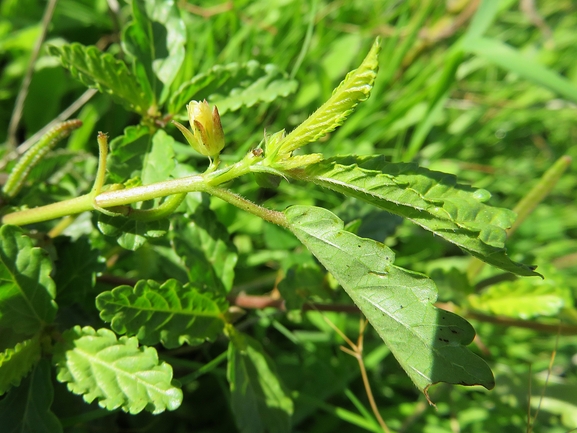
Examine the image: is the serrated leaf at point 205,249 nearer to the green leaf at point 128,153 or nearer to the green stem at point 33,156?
the green leaf at point 128,153

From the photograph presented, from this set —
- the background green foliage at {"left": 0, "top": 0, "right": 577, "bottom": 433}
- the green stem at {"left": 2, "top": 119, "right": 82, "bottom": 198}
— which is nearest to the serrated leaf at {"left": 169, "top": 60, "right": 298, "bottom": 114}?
the background green foliage at {"left": 0, "top": 0, "right": 577, "bottom": 433}

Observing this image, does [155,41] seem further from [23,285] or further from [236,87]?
[23,285]

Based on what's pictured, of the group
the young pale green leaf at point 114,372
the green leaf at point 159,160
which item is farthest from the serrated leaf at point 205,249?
the young pale green leaf at point 114,372

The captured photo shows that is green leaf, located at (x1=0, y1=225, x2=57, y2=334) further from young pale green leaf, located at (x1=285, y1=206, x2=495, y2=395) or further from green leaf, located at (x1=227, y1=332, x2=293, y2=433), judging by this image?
young pale green leaf, located at (x1=285, y1=206, x2=495, y2=395)

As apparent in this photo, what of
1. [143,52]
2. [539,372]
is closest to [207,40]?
[143,52]

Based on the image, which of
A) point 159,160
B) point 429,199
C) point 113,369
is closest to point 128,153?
point 159,160

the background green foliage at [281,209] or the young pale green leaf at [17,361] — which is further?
the background green foliage at [281,209]
